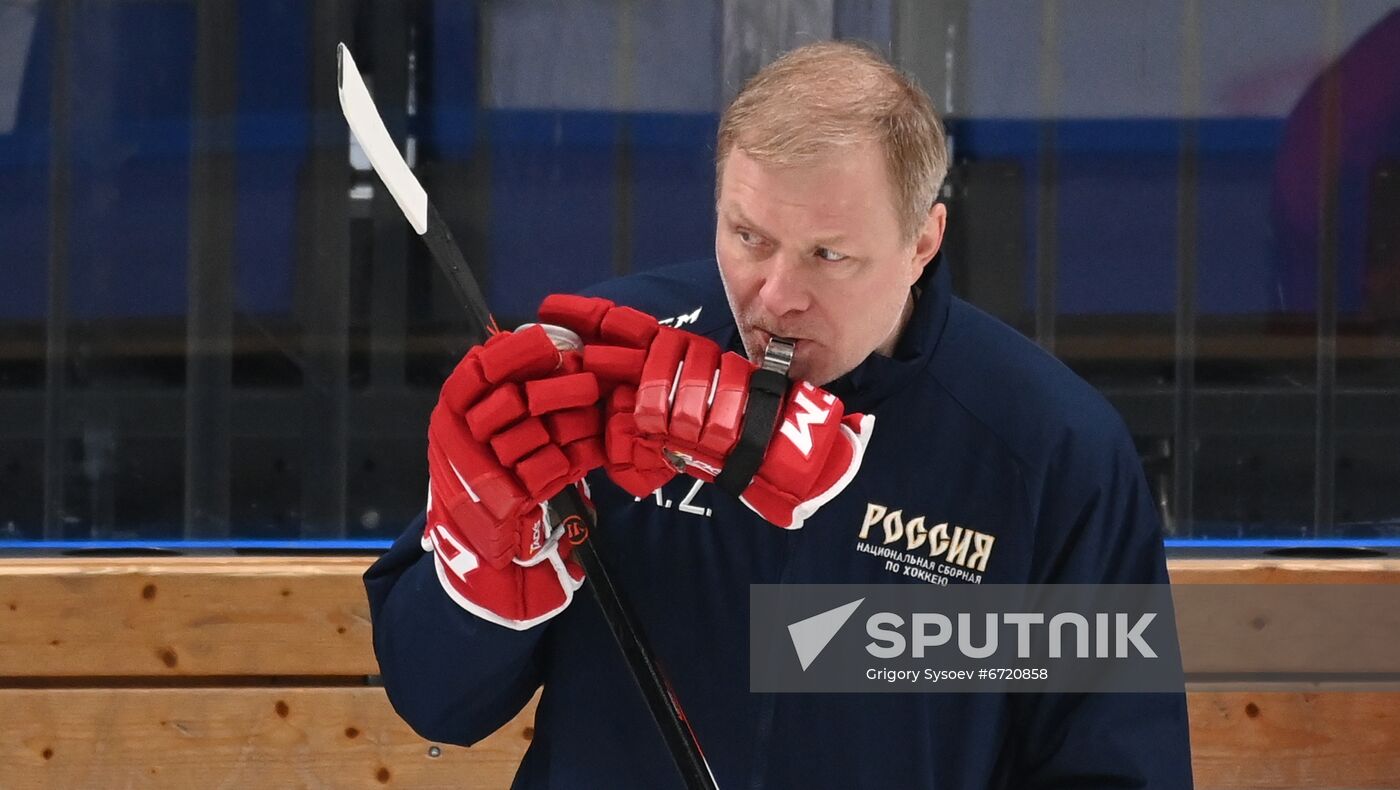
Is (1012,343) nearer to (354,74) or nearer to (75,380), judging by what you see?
(354,74)

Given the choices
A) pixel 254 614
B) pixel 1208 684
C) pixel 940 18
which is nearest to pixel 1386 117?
pixel 940 18

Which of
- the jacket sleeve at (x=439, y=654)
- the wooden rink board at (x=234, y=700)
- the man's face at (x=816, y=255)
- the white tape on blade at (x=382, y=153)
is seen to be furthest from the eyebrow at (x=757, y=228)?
the wooden rink board at (x=234, y=700)

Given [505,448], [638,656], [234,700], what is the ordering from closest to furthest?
[505,448] → [638,656] → [234,700]

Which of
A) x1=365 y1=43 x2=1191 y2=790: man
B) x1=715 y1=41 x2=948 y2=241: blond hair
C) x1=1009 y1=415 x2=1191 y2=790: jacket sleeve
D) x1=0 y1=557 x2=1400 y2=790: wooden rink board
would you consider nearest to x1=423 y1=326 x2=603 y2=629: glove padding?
x1=365 y1=43 x2=1191 y2=790: man

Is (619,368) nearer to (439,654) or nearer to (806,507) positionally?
Answer: (806,507)

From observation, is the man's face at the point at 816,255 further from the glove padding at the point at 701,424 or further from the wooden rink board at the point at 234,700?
the wooden rink board at the point at 234,700

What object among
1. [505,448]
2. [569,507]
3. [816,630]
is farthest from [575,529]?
[816,630]

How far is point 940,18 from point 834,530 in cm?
164

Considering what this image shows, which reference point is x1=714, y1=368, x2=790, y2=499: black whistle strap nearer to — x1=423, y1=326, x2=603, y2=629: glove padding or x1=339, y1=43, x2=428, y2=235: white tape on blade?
x1=423, y1=326, x2=603, y2=629: glove padding

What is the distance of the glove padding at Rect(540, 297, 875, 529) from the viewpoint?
894mm

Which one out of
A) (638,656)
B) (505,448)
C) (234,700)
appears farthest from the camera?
(234,700)

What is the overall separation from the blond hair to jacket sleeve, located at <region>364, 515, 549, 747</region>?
392 mm

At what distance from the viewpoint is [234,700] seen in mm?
2363

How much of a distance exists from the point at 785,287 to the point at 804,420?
4.6 inches
